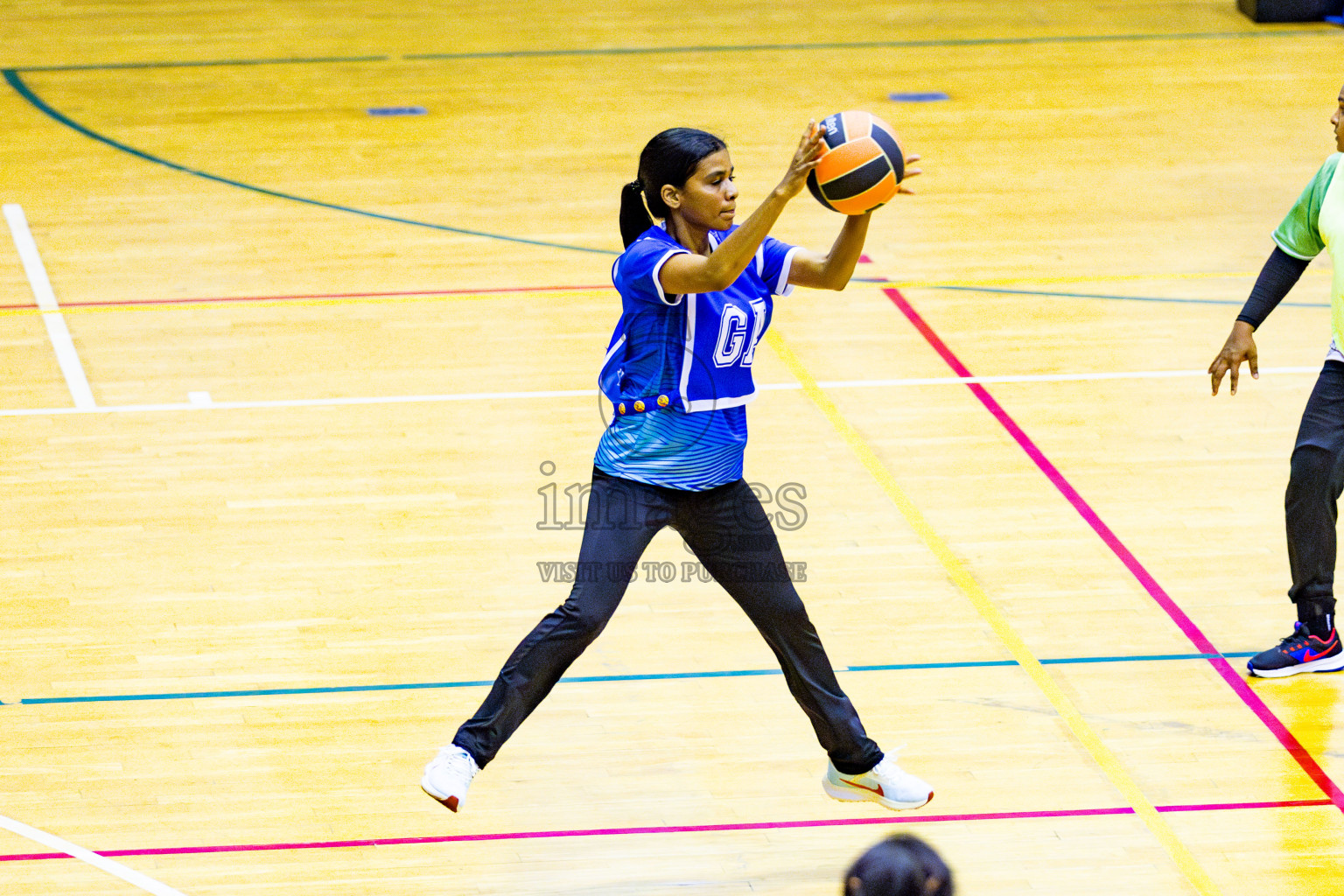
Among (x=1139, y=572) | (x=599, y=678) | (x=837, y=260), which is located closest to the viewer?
(x=837, y=260)

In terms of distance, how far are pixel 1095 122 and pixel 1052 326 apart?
469 cm

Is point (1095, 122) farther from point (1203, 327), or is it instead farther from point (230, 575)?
point (230, 575)

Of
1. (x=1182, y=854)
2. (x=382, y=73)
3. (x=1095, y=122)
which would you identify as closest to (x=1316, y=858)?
(x=1182, y=854)

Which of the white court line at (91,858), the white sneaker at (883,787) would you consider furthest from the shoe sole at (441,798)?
the white sneaker at (883,787)

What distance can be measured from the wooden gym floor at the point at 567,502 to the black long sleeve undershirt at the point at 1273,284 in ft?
3.94

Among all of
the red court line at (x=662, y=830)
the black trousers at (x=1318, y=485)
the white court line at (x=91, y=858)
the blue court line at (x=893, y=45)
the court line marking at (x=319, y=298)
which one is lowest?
the red court line at (x=662, y=830)

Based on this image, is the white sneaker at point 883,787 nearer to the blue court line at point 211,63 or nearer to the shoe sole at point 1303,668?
the shoe sole at point 1303,668

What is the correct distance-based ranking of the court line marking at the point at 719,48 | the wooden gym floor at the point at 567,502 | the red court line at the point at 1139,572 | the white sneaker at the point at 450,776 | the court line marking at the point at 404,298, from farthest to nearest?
the court line marking at the point at 719,48 < the court line marking at the point at 404,298 < the red court line at the point at 1139,572 < the wooden gym floor at the point at 567,502 < the white sneaker at the point at 450,776

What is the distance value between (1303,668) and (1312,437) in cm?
81

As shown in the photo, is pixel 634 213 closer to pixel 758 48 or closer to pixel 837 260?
pixel 837 260

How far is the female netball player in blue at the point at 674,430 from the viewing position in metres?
4.27

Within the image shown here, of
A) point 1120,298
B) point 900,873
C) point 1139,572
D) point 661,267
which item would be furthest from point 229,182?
point 900,873

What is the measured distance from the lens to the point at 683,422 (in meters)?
4.39

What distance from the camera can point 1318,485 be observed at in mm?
5453
